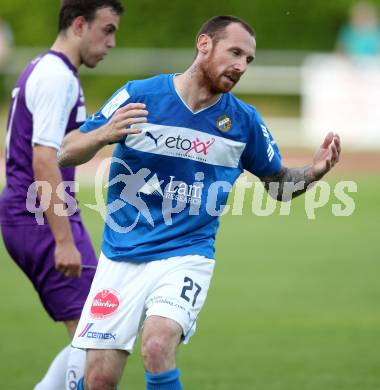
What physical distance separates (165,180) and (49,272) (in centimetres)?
108

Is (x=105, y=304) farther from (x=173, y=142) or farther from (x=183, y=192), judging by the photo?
(x=173, y=142)

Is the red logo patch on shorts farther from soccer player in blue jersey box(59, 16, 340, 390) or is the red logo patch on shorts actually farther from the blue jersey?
the blue jersey

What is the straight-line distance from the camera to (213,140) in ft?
18.9

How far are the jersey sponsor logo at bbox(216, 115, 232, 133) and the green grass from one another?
7.09 feet

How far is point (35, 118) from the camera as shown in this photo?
20.1 ft

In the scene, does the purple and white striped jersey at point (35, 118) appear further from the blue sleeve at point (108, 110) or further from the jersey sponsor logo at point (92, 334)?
the jersey sponsor logo at point (92, 334)

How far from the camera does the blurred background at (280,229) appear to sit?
26.4 ft

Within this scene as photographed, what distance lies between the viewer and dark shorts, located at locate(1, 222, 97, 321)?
6332 millimetres

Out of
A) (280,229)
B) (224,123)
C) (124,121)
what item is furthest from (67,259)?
(280,229)

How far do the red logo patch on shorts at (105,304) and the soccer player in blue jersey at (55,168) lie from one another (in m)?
0.50

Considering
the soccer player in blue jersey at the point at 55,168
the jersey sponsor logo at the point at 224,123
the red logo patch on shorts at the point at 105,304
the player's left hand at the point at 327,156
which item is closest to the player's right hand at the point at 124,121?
the jersey sponsor logo at the point at 224,123

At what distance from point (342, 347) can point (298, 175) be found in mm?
2890

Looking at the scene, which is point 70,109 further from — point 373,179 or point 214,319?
point 373,179

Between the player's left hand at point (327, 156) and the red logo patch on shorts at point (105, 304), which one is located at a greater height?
the player's left hand at point (327, 156)
